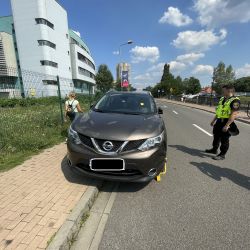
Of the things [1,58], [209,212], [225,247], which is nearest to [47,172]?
[209,212]

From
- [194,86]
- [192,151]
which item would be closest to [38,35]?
[192,151]

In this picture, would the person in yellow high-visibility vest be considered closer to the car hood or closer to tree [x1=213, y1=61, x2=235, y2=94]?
the car hood

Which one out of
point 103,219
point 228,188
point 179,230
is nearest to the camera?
point 179,230

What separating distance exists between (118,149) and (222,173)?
8.99 feet

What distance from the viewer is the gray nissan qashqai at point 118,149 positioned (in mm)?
3305

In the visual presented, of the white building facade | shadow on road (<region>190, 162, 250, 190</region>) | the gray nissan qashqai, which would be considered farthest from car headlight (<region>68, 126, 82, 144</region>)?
the white building facade

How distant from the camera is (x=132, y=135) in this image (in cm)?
338

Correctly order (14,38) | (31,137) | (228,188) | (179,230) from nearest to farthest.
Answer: (179,230) < (228,188) < (31,137) < (14,38)

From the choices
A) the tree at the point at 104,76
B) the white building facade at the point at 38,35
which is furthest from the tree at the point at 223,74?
the white building facade at the point at 38,35

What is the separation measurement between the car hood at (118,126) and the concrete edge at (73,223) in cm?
96

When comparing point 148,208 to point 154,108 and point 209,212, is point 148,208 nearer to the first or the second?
point 209,212

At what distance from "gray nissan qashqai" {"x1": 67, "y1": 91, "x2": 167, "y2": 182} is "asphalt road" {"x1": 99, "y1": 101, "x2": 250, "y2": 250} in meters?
0.47

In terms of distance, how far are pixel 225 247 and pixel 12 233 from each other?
249 cm

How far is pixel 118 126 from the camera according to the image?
362 cm
